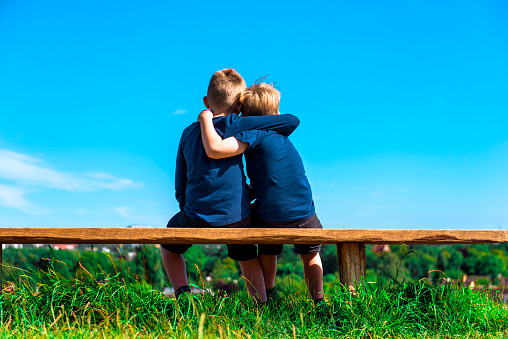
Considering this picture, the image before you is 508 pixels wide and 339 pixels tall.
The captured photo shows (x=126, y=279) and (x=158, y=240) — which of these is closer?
(x=158, y=240)

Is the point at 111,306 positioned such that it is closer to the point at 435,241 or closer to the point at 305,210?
the point at 305,210

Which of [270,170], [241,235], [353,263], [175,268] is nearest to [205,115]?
[270,170]

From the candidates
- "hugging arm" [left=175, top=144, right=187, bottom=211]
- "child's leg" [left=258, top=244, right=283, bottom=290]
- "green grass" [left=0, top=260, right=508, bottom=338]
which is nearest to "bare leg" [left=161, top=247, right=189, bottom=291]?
"green grass" [left=0, top=260, right=508, bottom=338]

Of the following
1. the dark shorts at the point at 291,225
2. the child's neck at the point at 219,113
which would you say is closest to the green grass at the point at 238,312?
the dark shorts at the point at 291,225

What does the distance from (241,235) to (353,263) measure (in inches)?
34.1

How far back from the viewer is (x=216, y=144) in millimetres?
2865

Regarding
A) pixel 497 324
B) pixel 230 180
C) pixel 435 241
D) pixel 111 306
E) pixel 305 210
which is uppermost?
pixel 230 180

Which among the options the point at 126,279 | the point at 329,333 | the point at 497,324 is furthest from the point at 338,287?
the point at 126,279

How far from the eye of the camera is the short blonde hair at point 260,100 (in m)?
3.21

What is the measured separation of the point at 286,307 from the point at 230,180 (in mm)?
1001

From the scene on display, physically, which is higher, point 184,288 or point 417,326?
point 184,288

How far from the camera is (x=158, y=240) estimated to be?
2.76 meters

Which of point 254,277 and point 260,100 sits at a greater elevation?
point 260,100

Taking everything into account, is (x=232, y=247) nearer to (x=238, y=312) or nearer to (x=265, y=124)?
(x=238, y=312)
